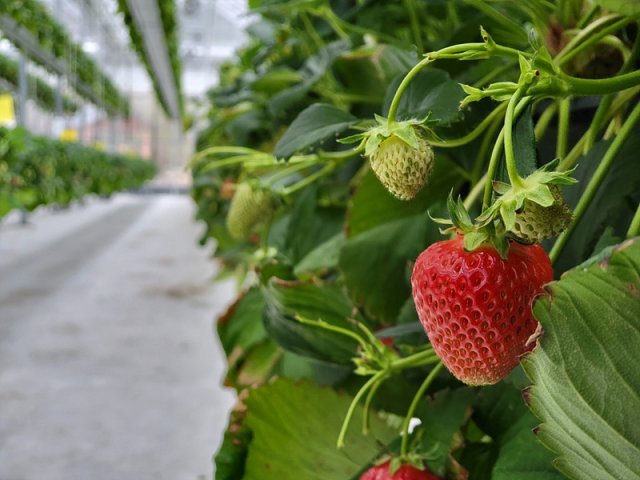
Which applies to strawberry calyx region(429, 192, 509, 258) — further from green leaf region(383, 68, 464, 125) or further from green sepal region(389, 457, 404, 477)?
green sepal region(389, 457, 404, 477)

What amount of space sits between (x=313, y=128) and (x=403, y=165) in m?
0.11

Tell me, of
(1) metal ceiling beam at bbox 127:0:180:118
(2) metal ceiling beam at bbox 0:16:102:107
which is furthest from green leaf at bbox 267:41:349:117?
(1) metal ceiling beam at bbox 127:0:180:118

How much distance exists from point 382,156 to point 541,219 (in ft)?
0.22

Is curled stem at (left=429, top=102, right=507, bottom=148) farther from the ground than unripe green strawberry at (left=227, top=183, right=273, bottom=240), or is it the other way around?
curled stem at (left=429, top=102, right=507, bottom=148)

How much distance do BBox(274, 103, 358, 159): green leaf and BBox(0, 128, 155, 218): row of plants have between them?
1551 millimetres

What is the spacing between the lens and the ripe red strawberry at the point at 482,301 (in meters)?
0.25

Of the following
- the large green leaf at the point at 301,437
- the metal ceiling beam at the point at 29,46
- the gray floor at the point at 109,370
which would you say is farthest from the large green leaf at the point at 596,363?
the metal ceiling beam at the point at 29,46

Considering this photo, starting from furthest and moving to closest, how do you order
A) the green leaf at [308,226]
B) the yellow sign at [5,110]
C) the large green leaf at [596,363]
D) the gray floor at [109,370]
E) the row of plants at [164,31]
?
the row of plants at [164,31] < the yellow sign at [5,110] < the gray floor at [109,370] < the green leaf at [308,226] < the large green leaf at [596,363]

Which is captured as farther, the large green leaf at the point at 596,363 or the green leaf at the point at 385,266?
the green leaf at the point at 385,266

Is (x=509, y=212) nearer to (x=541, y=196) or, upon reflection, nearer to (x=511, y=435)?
(x=541, y=196)

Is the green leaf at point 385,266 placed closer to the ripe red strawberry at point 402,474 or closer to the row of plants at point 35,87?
the ripe red strawberry at point 402,474

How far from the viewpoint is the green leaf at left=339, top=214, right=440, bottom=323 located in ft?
1.63

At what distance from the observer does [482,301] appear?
0.82 feet

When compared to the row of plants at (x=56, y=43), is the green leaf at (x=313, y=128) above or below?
above
